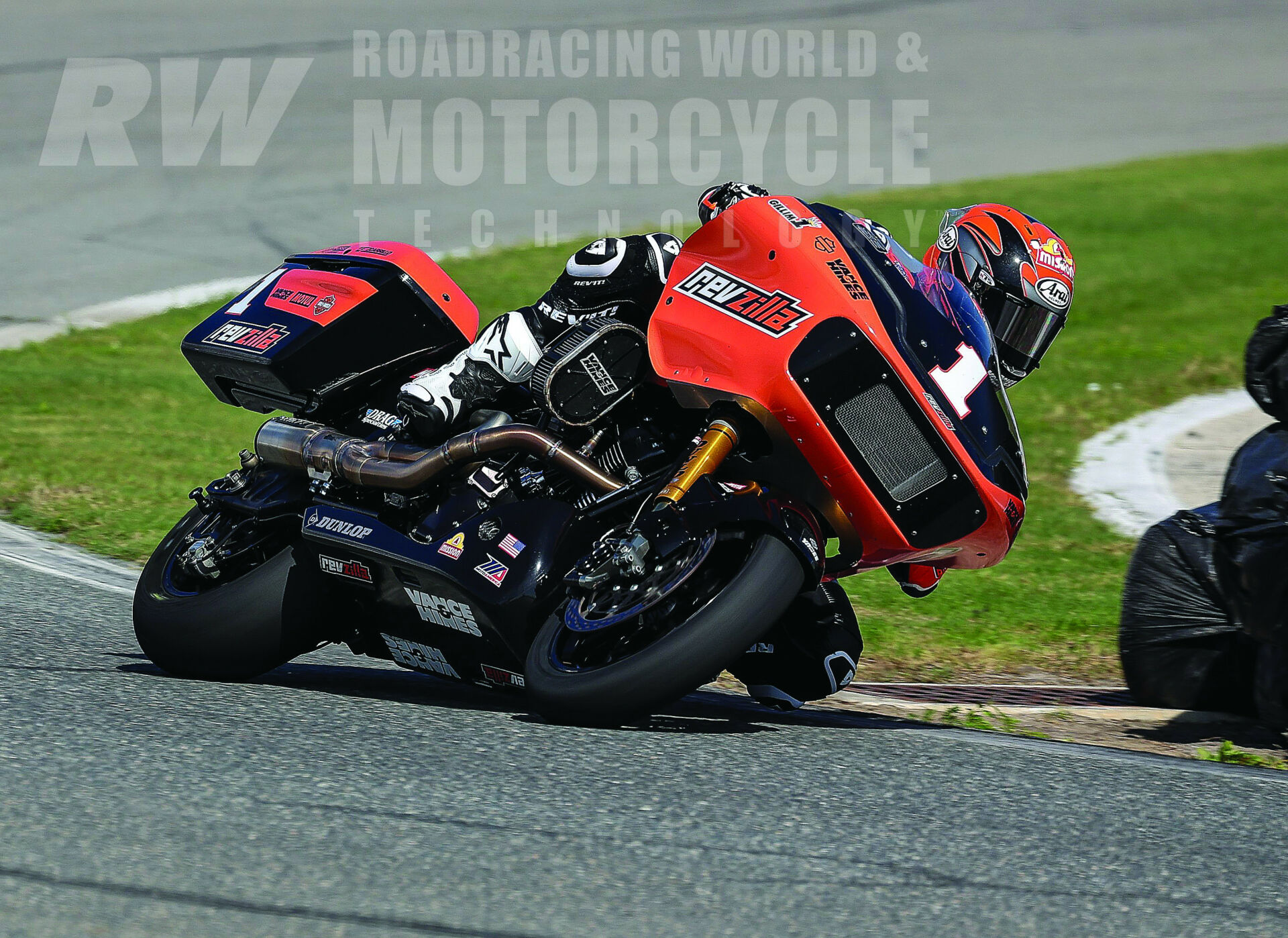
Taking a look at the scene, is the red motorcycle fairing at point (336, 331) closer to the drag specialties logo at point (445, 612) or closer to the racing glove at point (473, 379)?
the racing glove at point (473, 379)

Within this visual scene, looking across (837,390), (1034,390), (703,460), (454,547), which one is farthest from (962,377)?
(1034,390)

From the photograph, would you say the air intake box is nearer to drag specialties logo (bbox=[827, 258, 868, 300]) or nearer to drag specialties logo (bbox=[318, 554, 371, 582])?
drag specialties logo (bbox=[827, 258, 868, 300])

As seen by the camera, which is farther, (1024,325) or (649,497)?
(1024,325)

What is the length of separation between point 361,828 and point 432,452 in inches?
56.7

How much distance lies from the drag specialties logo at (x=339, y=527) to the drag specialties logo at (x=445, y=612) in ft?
0.66

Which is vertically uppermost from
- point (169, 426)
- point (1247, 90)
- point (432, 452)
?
point (1247, 90)

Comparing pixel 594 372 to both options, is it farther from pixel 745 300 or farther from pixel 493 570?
pixel 493 570

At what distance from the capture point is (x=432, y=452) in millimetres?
4664

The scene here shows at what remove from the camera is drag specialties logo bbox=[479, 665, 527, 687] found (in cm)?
456

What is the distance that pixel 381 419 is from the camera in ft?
17.1

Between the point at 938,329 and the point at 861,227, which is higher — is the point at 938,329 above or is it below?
below

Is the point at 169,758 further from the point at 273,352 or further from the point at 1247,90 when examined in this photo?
the point at 1247,90

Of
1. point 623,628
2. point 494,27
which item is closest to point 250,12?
point 494,27

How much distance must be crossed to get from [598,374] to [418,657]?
3.35 feet
